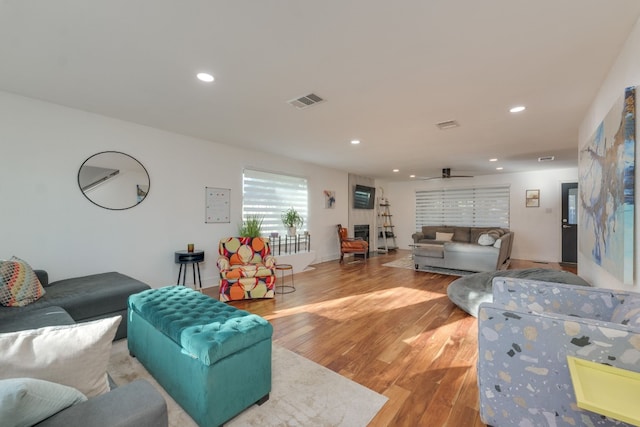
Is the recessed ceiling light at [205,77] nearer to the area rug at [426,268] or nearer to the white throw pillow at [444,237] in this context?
the area rug at [426,268]

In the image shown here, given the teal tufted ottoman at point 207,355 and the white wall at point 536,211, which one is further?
the white wall at point 536,211

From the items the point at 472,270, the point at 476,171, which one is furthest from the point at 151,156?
the point at 476,171

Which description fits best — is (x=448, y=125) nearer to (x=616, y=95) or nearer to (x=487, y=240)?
(x=616, y=95)

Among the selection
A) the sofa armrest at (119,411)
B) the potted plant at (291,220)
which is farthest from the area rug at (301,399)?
the potted plant at (291,220)

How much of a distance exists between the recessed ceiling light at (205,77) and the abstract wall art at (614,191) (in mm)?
3074

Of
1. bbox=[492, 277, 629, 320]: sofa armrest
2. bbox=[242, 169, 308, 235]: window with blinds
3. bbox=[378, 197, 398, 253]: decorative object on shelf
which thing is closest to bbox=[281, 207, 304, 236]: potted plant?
bbox=[242, 169, 308, 235]: window with blinds

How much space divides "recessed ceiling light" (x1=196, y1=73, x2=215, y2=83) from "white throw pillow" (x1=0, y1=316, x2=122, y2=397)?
2.15 metres

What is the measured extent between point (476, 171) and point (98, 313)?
8197 millimetres

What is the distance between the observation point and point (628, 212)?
1751 mm

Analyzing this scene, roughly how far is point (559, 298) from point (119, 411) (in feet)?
8.57

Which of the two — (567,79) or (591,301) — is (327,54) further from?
(591,301)

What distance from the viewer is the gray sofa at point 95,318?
2.86 feet

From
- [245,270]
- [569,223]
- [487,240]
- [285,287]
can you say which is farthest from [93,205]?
[569,223]

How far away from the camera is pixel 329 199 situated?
7.20 metres
